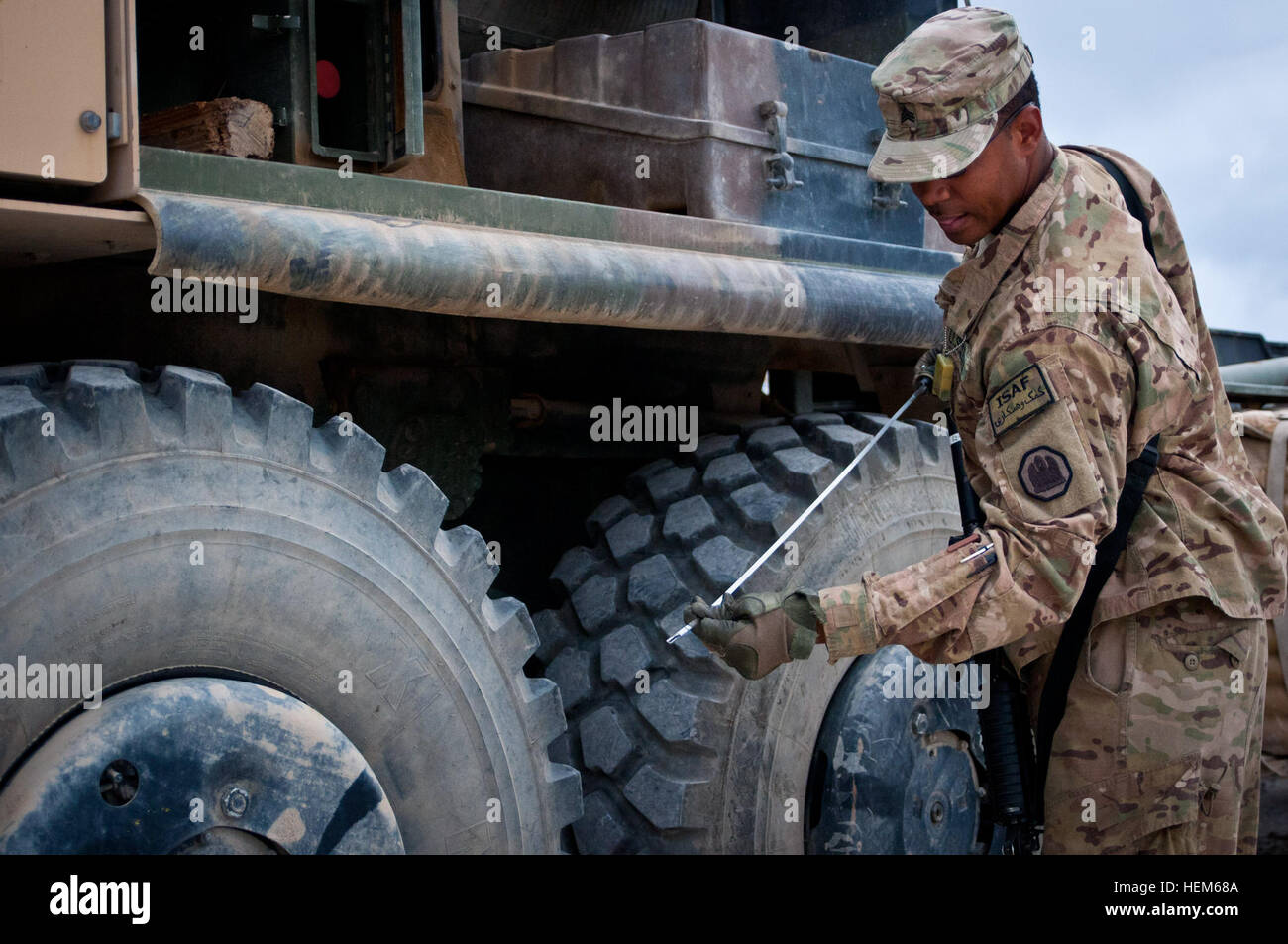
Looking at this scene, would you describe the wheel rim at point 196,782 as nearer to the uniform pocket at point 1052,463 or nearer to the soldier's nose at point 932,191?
the uniform pocket at point 1052,463

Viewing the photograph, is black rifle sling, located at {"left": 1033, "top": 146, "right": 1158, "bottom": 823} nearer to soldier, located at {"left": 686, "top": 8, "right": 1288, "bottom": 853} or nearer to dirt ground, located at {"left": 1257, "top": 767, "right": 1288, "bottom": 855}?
soldier, located at {"left": 686, "top": 8, "right": 1288, "bottom": 853}

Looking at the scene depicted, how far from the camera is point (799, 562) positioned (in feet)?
9.45

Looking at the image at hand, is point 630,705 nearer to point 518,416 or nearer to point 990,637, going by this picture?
point 518,416

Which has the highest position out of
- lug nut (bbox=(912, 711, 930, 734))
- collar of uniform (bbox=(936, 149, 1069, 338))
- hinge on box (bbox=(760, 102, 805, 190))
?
hinge on box (bbox=(760, 102, 805, 190))

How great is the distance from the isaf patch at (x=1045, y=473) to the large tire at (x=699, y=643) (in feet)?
2.60

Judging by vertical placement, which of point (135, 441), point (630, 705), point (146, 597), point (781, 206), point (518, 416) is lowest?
point (630, 705)

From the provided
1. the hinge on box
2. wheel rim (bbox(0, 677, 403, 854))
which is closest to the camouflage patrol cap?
the hinge on box

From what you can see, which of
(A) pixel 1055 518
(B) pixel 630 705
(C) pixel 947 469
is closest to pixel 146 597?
(B) pixel 630 705

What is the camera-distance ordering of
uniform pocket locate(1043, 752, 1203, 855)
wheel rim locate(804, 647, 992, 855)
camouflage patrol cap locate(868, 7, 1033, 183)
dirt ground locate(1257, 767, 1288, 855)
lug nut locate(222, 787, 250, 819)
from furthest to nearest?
dirt ground locate(1257, 767, 1288, 855) < wheel rim locate(804, 647, 992, 855) < uniform pocket locate(1043, 752, 1203, 855) < camouflage patrol cap locate(868, 7, 1033, 183) < lug nut locate(222, 787, 250, 819)

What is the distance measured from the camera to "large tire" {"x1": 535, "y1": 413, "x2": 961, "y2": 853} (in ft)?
9.04

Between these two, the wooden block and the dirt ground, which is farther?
the dirt ground

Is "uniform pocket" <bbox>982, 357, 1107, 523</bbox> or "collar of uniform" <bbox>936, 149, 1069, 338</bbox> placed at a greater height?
"collar of uniform" <bbox>936, 149, 1069, 338</bbox>

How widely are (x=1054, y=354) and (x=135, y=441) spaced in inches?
52.2

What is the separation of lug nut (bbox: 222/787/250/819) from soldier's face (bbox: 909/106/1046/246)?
4.53 feet
